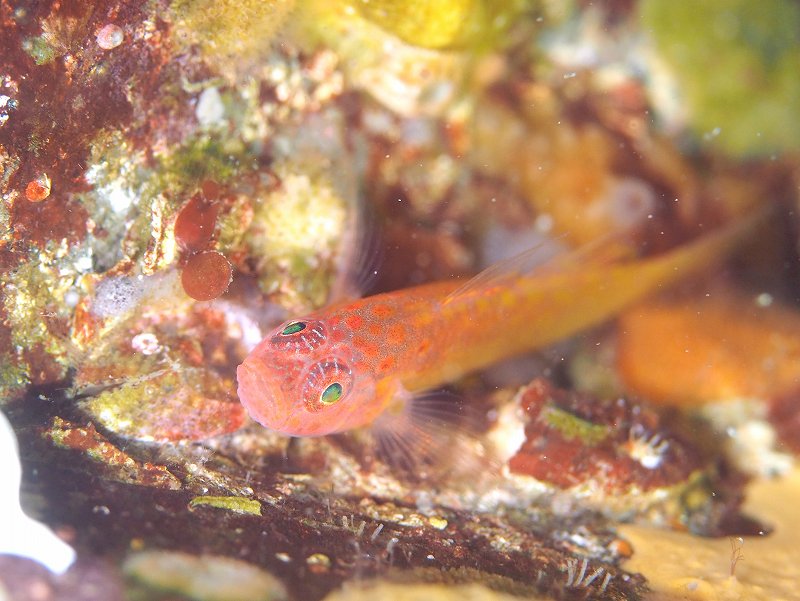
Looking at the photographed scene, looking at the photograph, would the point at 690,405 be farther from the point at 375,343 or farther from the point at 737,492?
the point at 375,343

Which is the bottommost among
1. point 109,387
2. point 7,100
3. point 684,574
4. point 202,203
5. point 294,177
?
point 109,387

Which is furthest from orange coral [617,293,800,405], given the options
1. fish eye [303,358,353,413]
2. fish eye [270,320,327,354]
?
fish eye [270,320,327,354]

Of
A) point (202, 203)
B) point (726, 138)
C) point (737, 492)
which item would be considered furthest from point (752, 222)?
point (202, 203)

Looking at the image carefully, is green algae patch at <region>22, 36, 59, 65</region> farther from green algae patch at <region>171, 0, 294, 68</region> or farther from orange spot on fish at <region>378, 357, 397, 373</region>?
orange spot on fish at <region>378, 357, 397, 373</region>

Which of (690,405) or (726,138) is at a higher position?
(726,138)

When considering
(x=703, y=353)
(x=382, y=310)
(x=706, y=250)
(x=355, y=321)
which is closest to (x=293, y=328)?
(x=355, y=321)
